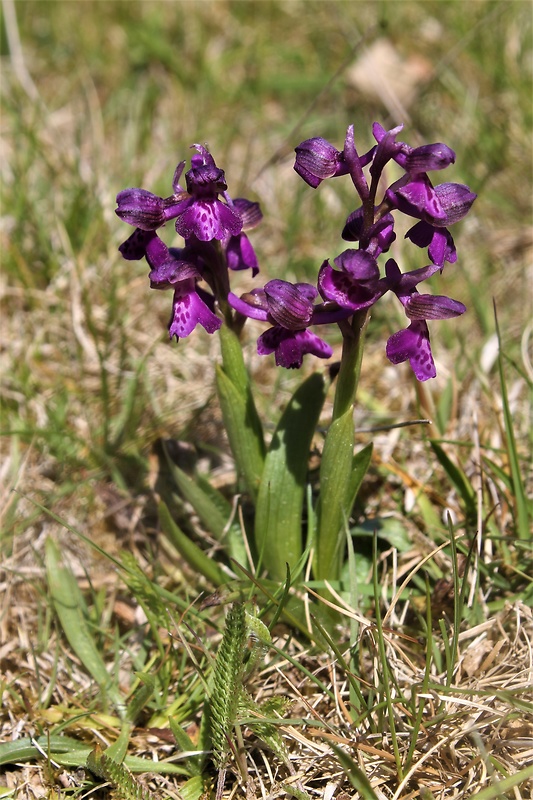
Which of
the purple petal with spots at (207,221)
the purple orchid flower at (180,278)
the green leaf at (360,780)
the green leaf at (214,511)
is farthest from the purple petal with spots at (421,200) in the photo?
the green leaf at (360,780)

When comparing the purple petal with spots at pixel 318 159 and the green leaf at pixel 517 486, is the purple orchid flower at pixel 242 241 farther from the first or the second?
the green leaf at pixel 517 486

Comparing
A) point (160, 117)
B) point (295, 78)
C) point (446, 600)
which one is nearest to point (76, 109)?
point (160, 117)

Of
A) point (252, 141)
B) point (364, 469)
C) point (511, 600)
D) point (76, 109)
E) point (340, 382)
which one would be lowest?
point (511, 600)

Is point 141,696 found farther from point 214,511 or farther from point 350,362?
point 350,362

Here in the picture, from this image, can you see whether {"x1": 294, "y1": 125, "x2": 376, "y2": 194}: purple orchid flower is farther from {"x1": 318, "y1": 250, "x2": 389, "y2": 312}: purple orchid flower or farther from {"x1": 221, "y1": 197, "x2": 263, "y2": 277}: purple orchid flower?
{"x1": 221, "y1": 197, "x2": 263, "y2": 277}: purple orchid flower

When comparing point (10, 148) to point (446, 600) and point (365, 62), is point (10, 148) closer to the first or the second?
point (365, 62)

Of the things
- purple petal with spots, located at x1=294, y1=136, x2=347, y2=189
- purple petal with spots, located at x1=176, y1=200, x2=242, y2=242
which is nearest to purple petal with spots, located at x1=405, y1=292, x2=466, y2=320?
purple petal with spots, located at x1=294, y1=136, x2=347, y2=189

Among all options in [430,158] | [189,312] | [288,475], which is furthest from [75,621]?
[430,158]
